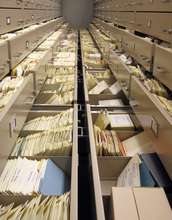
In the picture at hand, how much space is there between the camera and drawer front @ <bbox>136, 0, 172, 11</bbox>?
77.2 inches

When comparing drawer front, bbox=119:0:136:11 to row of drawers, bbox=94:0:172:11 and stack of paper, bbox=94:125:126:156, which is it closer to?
row of drawers, bbox=94:0:172:11

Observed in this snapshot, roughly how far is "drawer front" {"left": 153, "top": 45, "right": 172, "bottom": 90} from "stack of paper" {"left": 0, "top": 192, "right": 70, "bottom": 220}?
947 mm

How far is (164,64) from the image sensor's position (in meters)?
1.64

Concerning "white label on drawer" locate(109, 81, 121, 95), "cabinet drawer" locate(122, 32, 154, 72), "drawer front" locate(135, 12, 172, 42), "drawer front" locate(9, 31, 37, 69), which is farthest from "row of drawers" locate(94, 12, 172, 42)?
"drawer front" locate(9, 31, 37, 69)

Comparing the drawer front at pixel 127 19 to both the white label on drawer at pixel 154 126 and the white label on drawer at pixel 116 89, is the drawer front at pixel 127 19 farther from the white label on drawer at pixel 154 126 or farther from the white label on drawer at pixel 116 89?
the white label on drawer at pixel 154 126

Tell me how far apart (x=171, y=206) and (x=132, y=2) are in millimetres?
2811

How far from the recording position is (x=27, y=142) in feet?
5.08

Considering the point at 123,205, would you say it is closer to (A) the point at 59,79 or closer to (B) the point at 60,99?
(B) the point at 60,99

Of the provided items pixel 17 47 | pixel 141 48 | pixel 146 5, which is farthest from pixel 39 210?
pixel 146 5

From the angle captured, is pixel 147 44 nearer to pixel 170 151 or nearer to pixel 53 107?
pixel 53 107

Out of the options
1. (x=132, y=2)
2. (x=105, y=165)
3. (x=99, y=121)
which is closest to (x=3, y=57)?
(x=99, y=121)

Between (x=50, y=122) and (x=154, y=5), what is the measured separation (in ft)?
4.70

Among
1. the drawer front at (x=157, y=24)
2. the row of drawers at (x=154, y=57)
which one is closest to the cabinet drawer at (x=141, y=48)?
the row of drawers at (x=154, y=57)

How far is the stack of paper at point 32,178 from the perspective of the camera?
116 cm
